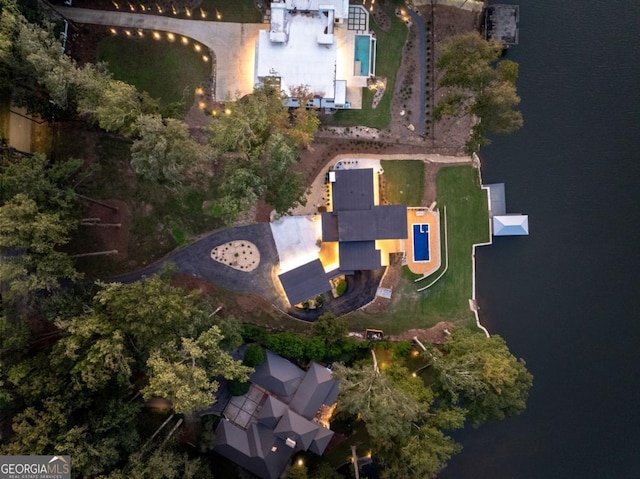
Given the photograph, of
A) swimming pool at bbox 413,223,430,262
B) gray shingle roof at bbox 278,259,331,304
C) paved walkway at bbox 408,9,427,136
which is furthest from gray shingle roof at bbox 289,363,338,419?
paved walkway at bbox 408,9,427,136

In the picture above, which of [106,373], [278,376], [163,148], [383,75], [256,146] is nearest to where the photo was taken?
[163,148]

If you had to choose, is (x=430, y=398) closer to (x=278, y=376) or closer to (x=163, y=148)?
(x=278, y=376)

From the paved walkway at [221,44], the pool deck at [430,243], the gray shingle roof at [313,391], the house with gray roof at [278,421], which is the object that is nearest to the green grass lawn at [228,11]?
the paved walkway at [221,44]

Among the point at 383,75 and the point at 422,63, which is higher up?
the point at 422,63

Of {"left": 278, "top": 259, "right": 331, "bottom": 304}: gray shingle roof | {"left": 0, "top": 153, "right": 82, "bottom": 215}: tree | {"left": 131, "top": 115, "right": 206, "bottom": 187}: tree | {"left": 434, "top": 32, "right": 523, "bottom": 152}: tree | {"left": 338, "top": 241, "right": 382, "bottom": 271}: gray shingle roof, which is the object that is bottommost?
{"left": 278, "top": 259, "right": 331, "bottom": 304}: gray shingle roof

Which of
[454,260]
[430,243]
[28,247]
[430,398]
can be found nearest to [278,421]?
[430,398]

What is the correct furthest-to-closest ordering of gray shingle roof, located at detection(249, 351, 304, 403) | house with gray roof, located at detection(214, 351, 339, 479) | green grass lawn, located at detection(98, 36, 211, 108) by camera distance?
1. green grass lawn, located at detection(98, 36, 211, 108)
2. gray shingle roof, located at detection(249, 351, 304, 403)
3. house with gray roof, located at detection(214, 351, 339, 479)

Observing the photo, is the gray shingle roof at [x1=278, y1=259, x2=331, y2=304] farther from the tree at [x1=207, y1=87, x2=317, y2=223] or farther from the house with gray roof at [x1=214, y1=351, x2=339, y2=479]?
the tree at [x1=207, y1=87, x2=317, y2=223]

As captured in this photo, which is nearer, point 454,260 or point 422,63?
point 422,63

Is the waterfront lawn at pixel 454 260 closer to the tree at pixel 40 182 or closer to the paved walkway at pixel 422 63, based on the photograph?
the paved walkway at pixel 422 63
